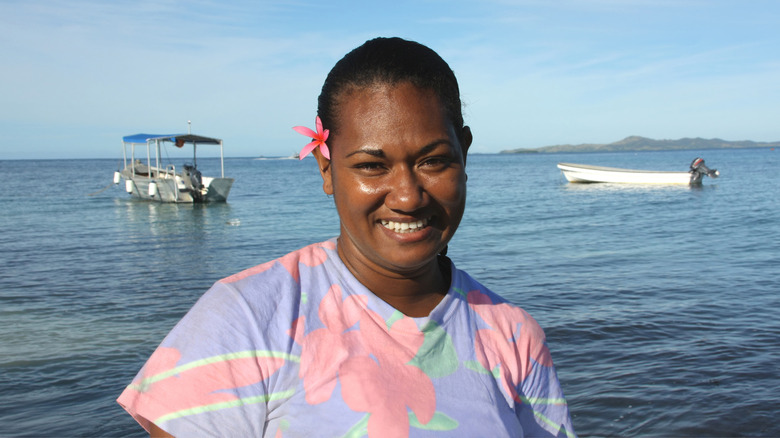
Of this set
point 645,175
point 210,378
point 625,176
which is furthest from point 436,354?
point 625,176

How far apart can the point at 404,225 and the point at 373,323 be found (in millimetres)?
276

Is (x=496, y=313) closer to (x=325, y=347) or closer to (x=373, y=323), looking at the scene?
(x=373, y=323)

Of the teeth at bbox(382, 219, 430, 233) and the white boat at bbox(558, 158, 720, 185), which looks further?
the white boat at bbox(558, 158, 720, 185)

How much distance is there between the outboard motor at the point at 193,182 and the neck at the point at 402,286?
98.9 feet

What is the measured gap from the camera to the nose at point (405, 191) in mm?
1637

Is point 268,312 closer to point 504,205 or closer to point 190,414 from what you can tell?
point 190,414

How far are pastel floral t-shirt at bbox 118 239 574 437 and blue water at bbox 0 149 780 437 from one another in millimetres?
4074

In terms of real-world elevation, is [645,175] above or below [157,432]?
below

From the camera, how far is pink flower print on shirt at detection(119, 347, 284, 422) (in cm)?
132

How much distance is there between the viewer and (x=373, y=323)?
1570 mm

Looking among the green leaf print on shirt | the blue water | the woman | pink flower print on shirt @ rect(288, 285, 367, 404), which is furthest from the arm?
the blue water

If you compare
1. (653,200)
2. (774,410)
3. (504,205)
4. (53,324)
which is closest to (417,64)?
(774,410)

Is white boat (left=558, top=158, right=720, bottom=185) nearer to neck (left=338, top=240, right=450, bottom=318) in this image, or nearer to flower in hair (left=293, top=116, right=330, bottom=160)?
neck (left=338, top=240, right=450, bottom=318)

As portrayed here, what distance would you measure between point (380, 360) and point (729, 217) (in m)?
23.9
